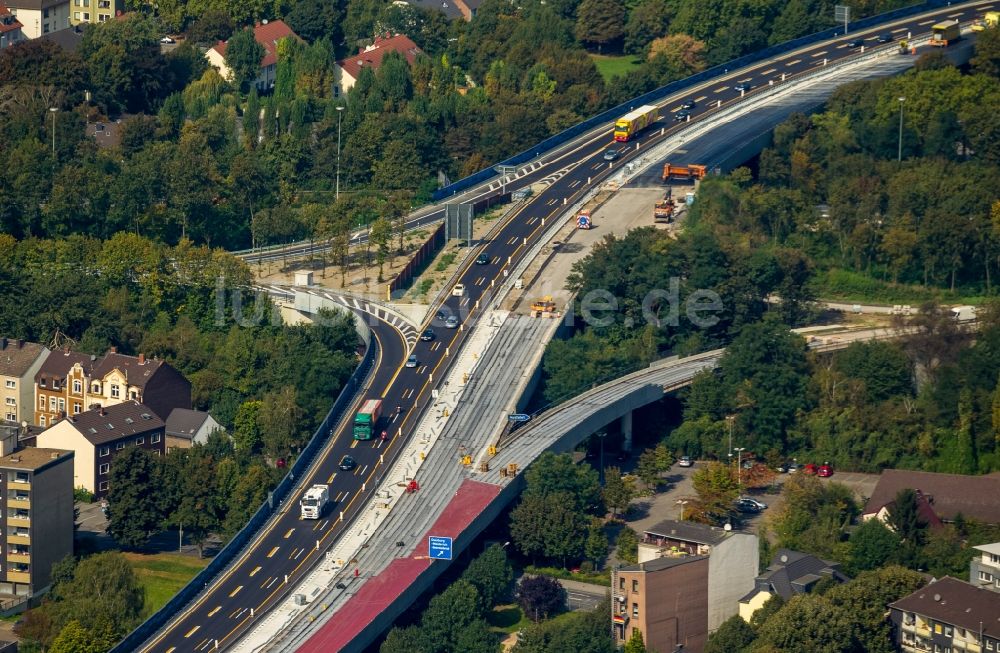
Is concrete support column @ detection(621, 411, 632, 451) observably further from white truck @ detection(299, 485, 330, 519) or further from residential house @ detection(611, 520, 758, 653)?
white truck @ detection(299, 485, 330, 519)

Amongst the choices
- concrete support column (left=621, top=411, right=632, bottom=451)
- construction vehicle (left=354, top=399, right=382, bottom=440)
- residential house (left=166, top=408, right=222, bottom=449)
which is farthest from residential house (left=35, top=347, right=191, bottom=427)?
concrete support column (left=621, top=411, right=632, bottom=451)

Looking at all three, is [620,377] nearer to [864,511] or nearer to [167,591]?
[864,511]

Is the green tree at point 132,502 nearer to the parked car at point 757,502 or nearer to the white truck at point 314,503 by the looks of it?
the white truck at point 314,503

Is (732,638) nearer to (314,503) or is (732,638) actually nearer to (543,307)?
(314,503)

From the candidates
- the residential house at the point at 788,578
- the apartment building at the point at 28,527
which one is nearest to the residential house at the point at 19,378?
the apartment building at the point at 28,527

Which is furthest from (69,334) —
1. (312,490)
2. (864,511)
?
(864,511)
